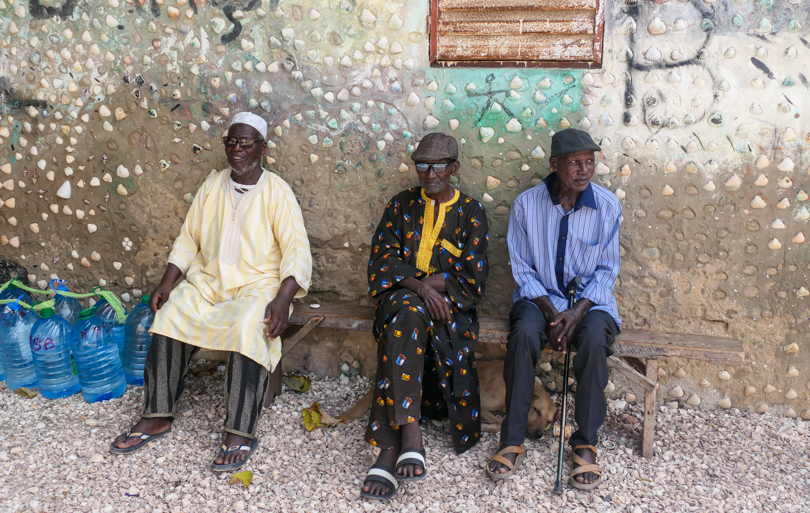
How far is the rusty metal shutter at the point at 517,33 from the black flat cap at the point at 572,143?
0.52 metres

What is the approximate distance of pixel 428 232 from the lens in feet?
10.2

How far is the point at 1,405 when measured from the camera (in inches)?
132

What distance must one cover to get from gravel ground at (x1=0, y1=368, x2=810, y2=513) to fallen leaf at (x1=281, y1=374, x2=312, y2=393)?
173 millimetres

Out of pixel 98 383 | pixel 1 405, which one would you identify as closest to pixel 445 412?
pixel 98 383

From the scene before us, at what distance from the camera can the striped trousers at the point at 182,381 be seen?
2.85 metres

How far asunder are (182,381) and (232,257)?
27.8 inches

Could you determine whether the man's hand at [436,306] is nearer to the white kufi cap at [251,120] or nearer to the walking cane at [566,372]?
the walking cane at [566,372]

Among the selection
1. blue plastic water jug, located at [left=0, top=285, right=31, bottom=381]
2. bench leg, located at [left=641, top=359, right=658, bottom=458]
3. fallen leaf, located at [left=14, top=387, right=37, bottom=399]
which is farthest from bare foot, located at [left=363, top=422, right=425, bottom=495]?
blue plastic water jug, located at [left=0, top=285, right=31, bottom=381]

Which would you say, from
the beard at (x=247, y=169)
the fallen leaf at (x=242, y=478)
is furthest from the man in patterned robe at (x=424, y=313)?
the beard at (x=247, y=169)

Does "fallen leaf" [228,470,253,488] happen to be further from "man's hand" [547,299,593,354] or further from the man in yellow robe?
"man's hand" [547,299,593,354]

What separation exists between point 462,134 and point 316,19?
3.46ft

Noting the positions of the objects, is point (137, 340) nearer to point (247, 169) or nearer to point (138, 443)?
point (138, 443)

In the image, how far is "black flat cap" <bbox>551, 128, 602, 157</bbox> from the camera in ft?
9.14

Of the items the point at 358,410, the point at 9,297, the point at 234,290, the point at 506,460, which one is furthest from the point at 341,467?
the point at 9,297
